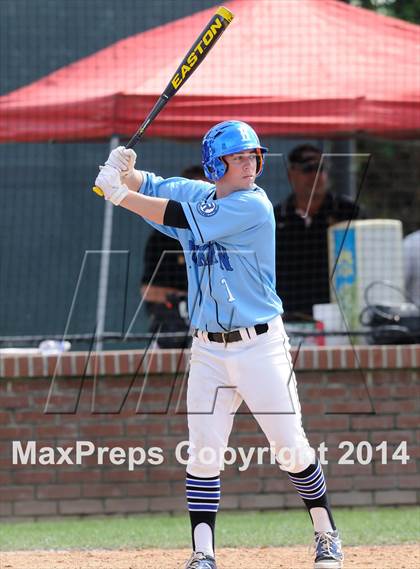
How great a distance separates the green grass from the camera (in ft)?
21.4

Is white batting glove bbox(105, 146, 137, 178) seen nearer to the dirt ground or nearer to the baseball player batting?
the baseball player batting

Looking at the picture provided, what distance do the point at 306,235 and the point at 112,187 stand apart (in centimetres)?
345

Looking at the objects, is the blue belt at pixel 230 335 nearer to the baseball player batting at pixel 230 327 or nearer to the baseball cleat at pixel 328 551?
A: the baseball player batting at pixel 230 327

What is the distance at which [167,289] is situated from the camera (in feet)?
26.9

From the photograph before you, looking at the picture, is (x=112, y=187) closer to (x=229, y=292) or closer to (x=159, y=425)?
(x=229, y=292)

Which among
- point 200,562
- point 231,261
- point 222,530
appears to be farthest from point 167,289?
point 200,562

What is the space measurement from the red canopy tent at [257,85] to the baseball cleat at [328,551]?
11.3 ft

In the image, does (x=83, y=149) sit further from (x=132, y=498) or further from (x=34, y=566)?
(x=34, y=566)

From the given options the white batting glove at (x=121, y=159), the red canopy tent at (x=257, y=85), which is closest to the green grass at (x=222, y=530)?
the white batting glove at (x=121, y=159)

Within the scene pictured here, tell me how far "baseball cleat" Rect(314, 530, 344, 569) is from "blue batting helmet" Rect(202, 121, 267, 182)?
1.62 m

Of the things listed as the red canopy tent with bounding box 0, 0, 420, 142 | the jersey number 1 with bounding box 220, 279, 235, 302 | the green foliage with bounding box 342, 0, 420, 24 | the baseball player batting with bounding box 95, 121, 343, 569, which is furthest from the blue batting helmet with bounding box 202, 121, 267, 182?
the green foliage with bounding box 342, 0, 420, 24

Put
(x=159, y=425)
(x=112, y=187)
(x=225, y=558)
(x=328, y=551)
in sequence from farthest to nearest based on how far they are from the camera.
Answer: (x=159, y=425)
(x=225, y=558)
(x=328, y=551)
(x=112, y=187)

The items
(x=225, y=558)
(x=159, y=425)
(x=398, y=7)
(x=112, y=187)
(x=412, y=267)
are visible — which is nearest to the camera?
(x=112, y=187)

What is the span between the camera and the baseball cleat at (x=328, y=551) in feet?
16.8
